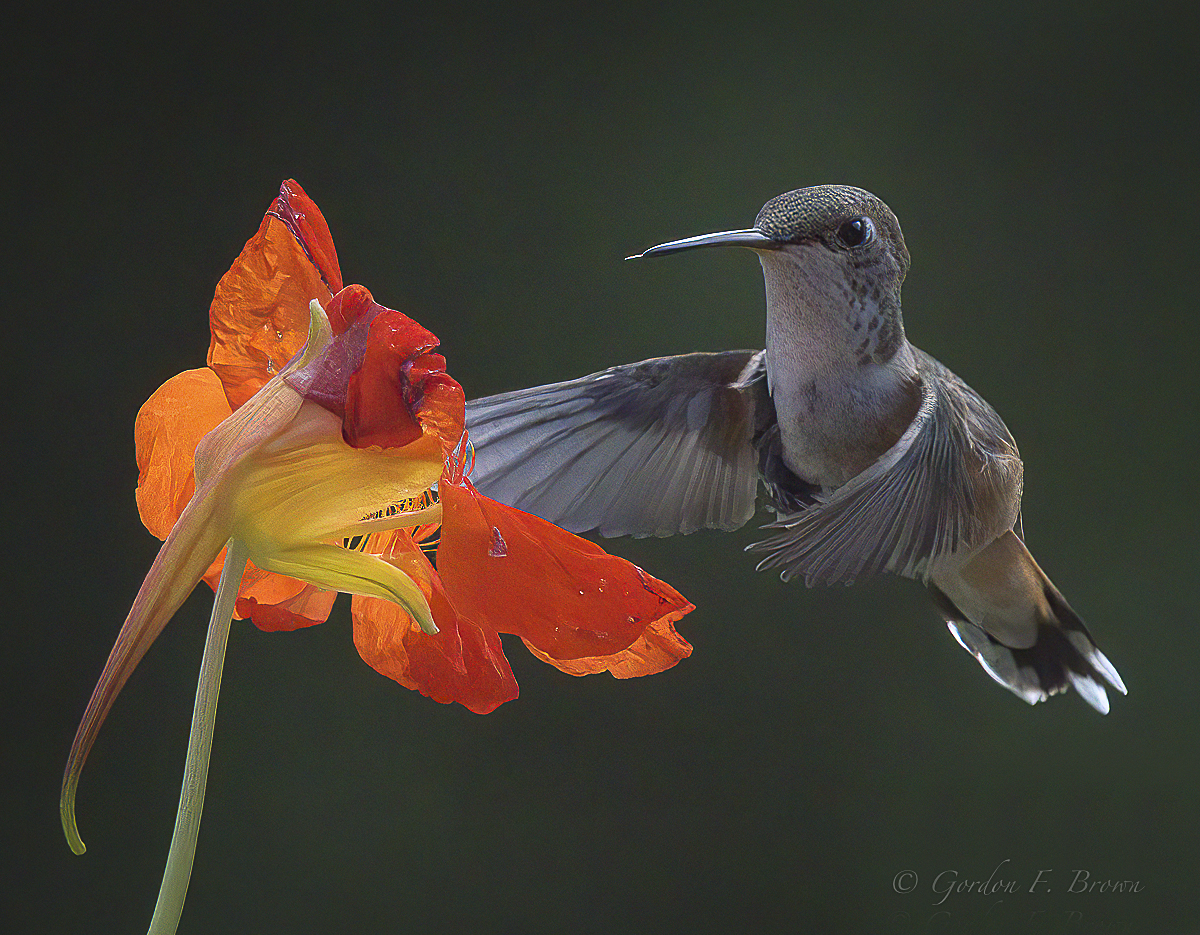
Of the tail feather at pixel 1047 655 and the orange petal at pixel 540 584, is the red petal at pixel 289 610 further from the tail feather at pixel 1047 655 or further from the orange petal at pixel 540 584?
the tail feather at pixel 1047 655

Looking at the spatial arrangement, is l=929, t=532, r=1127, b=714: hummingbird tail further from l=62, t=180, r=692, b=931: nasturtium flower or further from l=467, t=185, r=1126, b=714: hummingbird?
l=62, t=180, r=692, b=931: nasturtium flower

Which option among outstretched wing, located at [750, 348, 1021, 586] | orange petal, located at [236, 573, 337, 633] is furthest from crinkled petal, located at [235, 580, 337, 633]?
outstretched wing, located at [750, 348, 1021, 586]

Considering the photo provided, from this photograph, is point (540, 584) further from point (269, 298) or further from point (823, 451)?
point (823, 451)

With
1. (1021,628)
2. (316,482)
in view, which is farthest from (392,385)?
(1021,628)

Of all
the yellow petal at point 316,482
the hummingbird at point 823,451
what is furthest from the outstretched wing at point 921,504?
the yellow petal at point 316,482

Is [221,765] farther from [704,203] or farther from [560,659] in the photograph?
[560,659]

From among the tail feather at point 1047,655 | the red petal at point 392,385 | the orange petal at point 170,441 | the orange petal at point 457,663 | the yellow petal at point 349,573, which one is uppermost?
the red petal at point 392,385

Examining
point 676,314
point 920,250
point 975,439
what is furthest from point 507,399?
point 920,250
